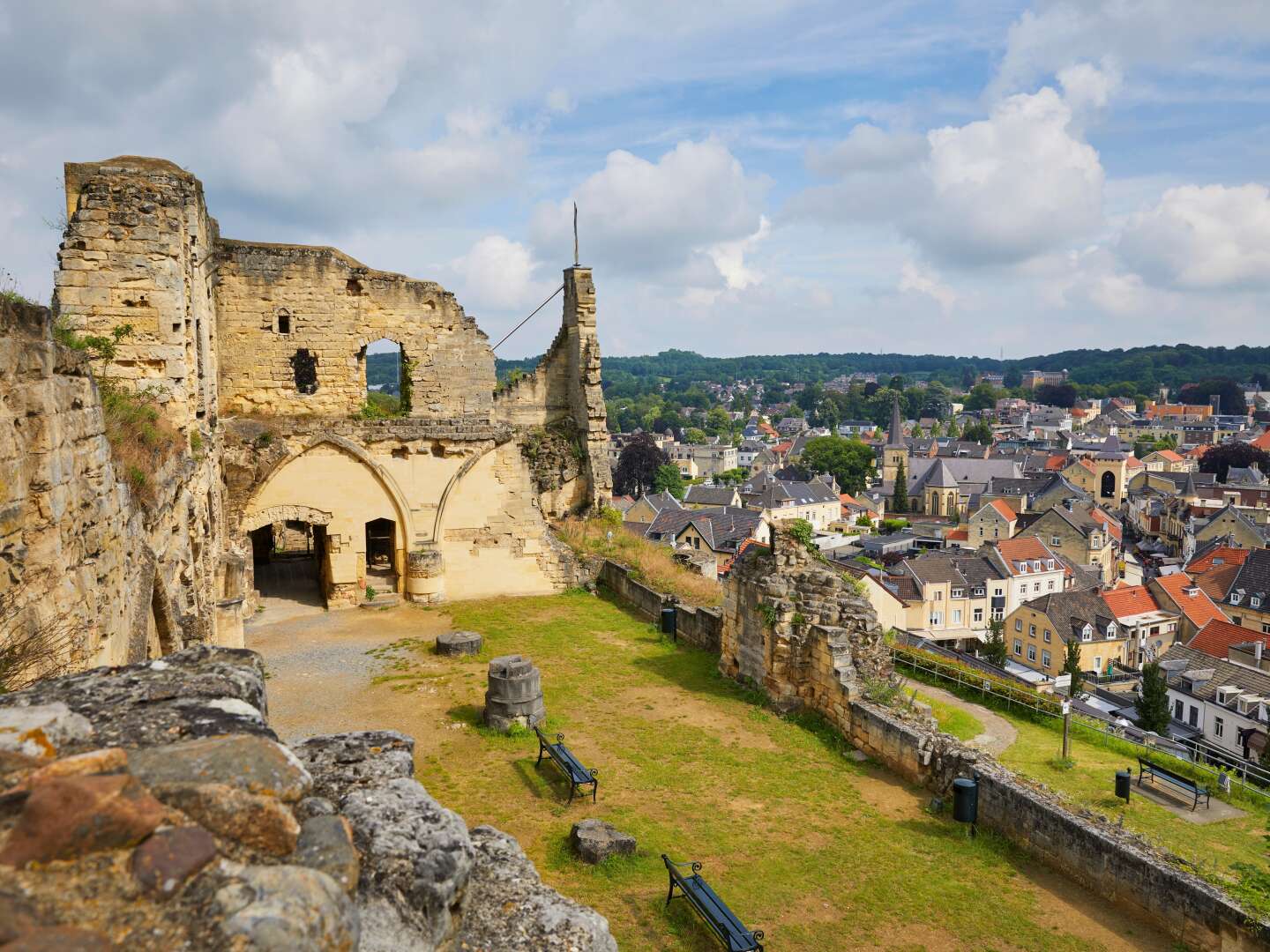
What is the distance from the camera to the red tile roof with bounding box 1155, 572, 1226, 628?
188ft

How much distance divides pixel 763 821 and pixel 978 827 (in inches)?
88.7

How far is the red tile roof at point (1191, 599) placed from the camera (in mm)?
57438

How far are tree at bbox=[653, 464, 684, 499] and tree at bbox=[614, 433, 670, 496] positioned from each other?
44cm

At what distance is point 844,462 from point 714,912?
122118 millimetres

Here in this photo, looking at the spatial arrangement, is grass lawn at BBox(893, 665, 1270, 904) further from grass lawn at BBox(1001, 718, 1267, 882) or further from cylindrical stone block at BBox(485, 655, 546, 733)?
cylindrical stone block at BBox(485, 655, 546, 733)

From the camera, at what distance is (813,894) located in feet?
26.6

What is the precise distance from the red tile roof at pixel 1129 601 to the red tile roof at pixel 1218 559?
13880 mm

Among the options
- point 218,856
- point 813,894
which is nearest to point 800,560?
point 813,894

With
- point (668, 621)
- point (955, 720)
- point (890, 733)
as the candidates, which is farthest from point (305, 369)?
point (955, 720)

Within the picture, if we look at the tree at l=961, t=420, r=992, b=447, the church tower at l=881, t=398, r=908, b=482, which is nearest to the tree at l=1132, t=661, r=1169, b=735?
the church tower at l=881, t=398, r=908, b=482

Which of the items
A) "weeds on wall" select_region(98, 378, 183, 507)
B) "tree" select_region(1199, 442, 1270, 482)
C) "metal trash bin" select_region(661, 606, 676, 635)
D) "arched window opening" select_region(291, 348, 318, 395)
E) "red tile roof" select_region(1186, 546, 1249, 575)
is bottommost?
"red tile roof" select_region(1186, 546, 1249, 575)

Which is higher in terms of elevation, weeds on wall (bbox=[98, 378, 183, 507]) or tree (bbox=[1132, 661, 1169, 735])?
weeds on wall (bbox=[98, 378, 183, 507])

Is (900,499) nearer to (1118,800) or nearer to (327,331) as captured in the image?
(327,331)

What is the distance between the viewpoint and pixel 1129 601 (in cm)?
5784
